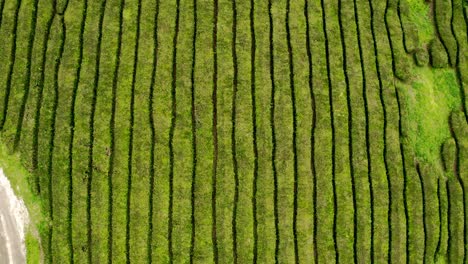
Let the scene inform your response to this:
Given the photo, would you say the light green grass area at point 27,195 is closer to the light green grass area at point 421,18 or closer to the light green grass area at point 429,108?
the light green grass area at point 429,108

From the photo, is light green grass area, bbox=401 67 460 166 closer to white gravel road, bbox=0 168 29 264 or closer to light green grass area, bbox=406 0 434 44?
light green grass area, bbox=406 0 434 44

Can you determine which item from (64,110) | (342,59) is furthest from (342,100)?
(64,110)

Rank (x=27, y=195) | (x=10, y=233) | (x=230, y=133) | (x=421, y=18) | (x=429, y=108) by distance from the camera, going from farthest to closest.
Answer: (x=421, y=18) < (x=429, y=108) < (x=230, y=133) < (x=27, y=195) < (x=10, y=233)

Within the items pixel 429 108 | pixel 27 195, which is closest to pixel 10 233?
pixel 27 195

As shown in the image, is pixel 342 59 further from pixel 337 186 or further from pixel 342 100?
pixel 337 186

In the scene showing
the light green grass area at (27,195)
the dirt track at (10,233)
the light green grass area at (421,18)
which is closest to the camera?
the dirt track at (10,233)

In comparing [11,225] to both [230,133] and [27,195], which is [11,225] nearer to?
[27,195]

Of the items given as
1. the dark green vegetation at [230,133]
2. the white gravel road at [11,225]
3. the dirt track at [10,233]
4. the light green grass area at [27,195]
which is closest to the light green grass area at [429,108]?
the dark green vegetation at [230,133]
